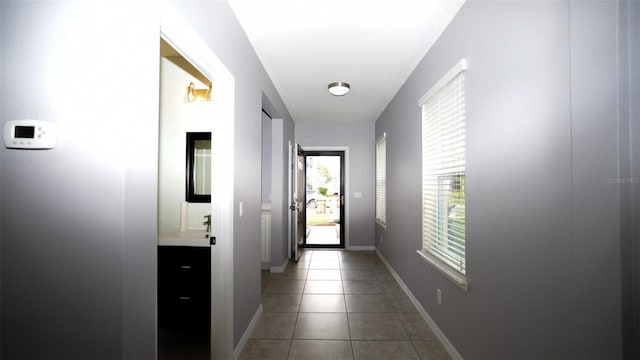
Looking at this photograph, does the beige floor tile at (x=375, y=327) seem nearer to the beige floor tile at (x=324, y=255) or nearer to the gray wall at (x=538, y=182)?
the gray wall at (x=538, y=182)

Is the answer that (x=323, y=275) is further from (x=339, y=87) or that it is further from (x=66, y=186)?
(x=66, y=186)

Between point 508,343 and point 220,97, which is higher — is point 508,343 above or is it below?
below

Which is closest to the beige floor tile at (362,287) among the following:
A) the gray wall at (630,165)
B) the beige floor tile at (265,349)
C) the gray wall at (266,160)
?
the beige floor tile at (265,349)

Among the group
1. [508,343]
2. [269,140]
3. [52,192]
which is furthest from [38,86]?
[269,140]

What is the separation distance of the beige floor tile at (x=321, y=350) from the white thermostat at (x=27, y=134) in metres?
2.06

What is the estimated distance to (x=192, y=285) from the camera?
2281mm

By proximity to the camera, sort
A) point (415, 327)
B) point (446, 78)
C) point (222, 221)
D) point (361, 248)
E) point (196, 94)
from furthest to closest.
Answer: point (361, 248)
point (196, 94)
point (415, 327)
point (446, 78)
point (222, 221)

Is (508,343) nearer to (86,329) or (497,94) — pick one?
(497,94)

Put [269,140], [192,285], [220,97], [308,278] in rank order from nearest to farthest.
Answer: [220,97] → [192,285] → [308,278] → [269,140]

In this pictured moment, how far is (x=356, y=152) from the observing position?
5750mm

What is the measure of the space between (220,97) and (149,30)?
0.86m

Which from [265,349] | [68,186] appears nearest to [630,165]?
[68,186]

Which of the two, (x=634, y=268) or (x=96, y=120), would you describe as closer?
(x=634, y=268)

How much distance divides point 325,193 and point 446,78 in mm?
4142
